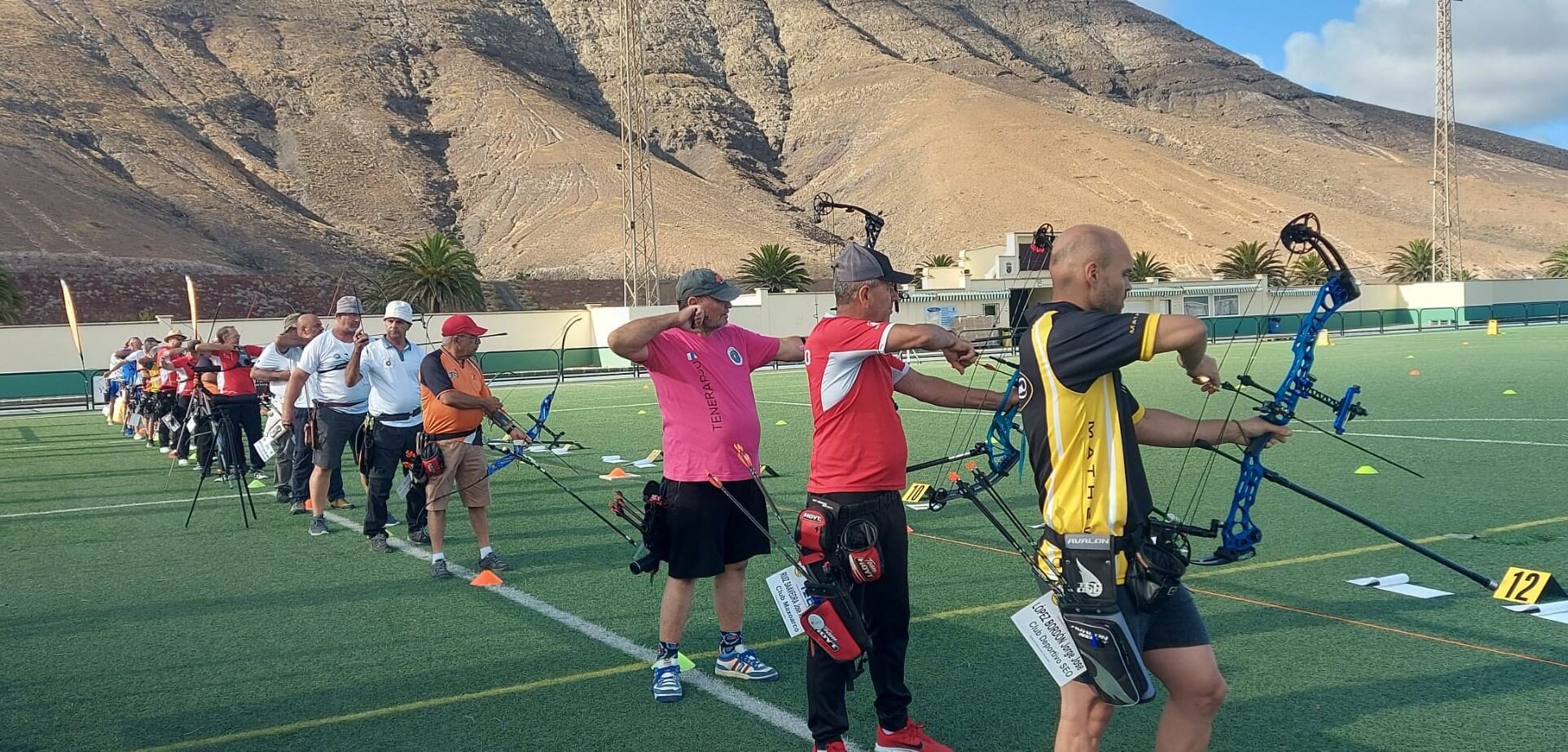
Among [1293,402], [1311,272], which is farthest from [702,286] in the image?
[1311,272]

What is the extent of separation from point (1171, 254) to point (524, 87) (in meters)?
76.8

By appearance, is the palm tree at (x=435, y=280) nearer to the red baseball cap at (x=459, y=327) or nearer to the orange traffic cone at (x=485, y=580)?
the red baseball cap at (x=459, y=327)

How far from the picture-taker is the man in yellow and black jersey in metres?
3.58

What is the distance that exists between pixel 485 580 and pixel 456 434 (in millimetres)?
1083

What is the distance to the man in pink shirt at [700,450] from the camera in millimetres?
5652

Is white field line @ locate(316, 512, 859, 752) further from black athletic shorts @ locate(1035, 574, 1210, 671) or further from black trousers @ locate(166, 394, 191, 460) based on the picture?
black trousers @ locate(166, 394, 191, 460)

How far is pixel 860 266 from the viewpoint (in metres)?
4.79

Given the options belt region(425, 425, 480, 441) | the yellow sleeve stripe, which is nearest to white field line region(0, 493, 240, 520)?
belt region(425, 425, 480, 441)

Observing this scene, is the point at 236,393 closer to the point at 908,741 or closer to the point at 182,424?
the point at 182,424

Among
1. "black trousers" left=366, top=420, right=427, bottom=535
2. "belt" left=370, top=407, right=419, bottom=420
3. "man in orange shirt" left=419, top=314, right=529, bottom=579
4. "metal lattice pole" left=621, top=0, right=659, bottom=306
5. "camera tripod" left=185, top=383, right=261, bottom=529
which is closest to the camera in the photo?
"man in orange shirt" left=419, top=314, right=529, bottom=579

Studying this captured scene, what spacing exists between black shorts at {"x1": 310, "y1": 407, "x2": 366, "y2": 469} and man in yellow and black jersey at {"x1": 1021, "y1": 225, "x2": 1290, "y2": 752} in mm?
8527

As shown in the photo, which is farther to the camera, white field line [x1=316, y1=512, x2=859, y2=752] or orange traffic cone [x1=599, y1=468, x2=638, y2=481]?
orange traffic cone [x1=599, y1=468, x2=638, y2=481]

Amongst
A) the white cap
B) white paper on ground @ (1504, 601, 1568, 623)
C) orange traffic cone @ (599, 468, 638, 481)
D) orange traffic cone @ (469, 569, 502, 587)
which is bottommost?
orange traffic cone @ (599, 468, 638, 481)

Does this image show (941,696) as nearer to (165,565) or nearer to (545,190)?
(165,565)
